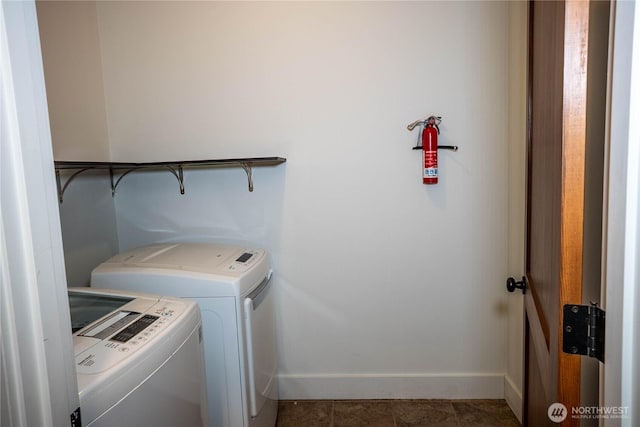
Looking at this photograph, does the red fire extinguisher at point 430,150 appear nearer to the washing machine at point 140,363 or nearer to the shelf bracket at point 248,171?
the shelf bracket at point 248,171

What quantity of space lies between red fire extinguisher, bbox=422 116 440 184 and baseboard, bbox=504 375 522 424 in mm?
1235

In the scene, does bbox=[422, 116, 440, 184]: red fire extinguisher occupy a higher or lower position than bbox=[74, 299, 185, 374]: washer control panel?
higher

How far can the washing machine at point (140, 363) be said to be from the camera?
75 cm

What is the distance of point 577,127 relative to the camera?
68 cm

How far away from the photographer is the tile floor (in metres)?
1.90

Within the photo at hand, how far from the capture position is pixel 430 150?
1.85 metres

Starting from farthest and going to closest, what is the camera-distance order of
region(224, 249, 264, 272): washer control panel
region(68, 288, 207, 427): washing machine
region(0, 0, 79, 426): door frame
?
region(224, 249, 264, 272): washer control panel → region(68, 288, 207, 427): washing machine → region(0, 0, 79, 426): door frame

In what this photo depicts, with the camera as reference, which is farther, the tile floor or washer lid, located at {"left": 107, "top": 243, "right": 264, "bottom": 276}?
the tile floor

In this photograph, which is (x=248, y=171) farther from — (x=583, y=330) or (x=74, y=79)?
(x=583, y=330)

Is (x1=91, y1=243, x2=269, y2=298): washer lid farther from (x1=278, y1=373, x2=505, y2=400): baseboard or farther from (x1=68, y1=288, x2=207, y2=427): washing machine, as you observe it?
(x1=278, y1=373, x2=505, y2=400): baseboard

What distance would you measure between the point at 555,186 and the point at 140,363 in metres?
1.10

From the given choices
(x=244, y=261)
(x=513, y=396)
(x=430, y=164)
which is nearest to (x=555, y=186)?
(x=430, y=164)

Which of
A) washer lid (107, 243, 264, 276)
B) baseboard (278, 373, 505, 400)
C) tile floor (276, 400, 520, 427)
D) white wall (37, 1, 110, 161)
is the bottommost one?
tile floor (276, 400, 520, 427)

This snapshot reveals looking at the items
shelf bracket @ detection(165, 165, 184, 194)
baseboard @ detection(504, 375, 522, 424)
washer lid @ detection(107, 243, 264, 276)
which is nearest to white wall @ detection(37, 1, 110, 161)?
shelf bracket @ detection(165, 165, 184, 194)
